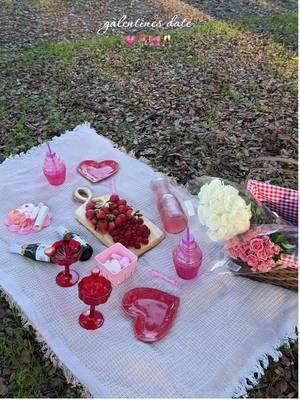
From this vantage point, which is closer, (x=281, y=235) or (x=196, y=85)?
(x=281, y=235)

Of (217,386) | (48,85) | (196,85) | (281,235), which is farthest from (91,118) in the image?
(217,386)

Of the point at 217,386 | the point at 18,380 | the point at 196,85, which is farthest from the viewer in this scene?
the point at 196,85

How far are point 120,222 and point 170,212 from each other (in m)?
0.37

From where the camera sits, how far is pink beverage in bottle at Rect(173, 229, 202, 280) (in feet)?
8.29

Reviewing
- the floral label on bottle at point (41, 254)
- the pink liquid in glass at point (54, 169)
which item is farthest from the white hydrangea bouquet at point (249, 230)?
the pink liquid in glass at point (54, 169)

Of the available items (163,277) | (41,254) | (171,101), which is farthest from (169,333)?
(171,101)

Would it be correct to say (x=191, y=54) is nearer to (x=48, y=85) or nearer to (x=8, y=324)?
(x=48, y=85)

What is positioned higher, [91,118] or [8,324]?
[91,118]

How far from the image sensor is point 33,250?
2740 millimetres

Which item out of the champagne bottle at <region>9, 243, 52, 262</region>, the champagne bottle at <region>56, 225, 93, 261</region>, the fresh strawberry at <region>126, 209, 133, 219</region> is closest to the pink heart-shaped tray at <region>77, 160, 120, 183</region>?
the fresh strawberry at <region>126, 209, 133, 219</region>

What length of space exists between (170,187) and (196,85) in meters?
2.18

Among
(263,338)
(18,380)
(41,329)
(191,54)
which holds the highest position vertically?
(191,54)

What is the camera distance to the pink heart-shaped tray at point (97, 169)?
3.40 metres

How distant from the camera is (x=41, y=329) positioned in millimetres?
2422
